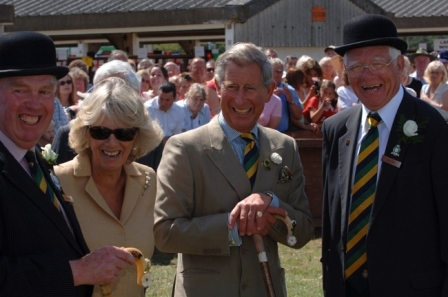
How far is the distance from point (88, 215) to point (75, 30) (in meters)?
17.9

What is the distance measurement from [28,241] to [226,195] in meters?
1.31

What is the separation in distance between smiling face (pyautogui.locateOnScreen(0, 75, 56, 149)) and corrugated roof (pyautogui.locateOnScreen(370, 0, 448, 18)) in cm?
2116

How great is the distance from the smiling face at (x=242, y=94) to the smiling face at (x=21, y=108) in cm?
118

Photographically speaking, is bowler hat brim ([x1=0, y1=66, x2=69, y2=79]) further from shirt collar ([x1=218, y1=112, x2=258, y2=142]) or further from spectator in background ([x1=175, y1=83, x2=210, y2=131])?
spectator in background ([x1=175, y1=83, x2=210, y2=131])

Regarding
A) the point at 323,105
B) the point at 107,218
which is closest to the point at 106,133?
the point at 107,218

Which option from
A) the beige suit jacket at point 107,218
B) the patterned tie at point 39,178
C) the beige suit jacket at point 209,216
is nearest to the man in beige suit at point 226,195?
the beige suit jacket at point 209,216

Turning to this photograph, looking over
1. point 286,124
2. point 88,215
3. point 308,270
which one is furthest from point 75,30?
point 88,215

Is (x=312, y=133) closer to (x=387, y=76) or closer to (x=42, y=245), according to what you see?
(x=387, y=76)

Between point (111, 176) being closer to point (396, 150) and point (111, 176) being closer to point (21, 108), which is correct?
point (21, 108)

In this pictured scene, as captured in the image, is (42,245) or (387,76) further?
(387,76)

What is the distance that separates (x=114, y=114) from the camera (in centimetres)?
419

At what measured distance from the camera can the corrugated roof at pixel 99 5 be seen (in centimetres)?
2009

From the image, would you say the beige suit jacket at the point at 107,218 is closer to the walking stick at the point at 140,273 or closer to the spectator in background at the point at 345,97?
the walking stick at the point at 140,273

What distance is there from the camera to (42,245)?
312 cm
